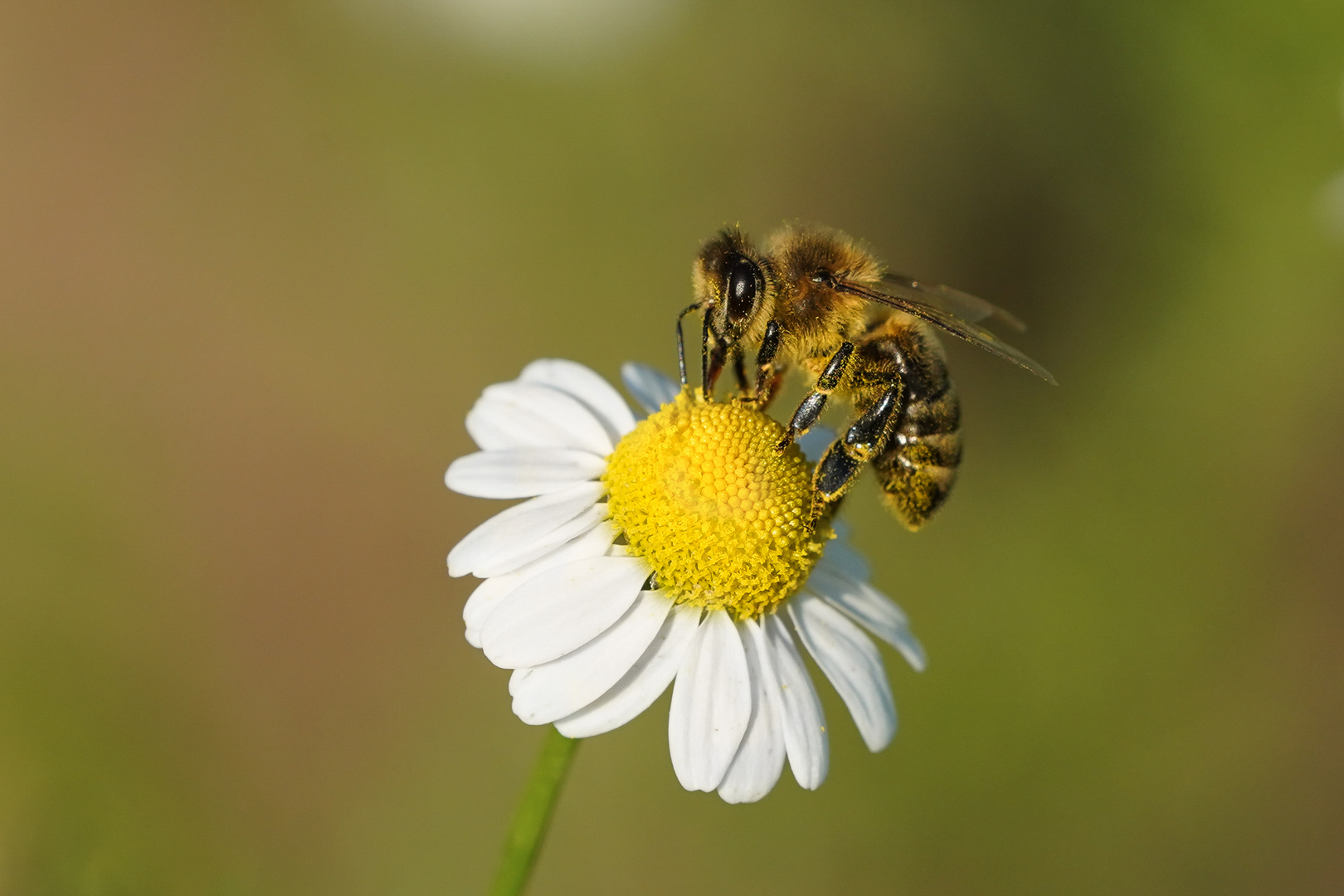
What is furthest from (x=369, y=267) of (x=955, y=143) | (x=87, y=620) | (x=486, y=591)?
(x=486, y=591)

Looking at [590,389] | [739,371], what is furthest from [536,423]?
→ [739,371]

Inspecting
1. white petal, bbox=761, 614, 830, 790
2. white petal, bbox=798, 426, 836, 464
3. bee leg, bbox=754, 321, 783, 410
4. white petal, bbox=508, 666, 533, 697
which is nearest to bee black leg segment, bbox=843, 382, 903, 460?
bee leg, bbox=754, 321, 783, 410

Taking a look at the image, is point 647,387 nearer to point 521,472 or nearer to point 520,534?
point 521,472

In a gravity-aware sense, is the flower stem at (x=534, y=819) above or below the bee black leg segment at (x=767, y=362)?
below

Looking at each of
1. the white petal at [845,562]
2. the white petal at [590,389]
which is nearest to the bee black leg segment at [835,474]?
the white petal at [845,562]

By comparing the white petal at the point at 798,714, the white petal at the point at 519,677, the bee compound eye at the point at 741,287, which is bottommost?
the white petal at the point at 519,677

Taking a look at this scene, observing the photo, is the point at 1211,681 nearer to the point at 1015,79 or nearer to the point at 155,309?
the point at 1015,79

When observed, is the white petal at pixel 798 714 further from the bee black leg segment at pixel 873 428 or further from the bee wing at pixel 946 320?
the bee wing at pixel 946 320
